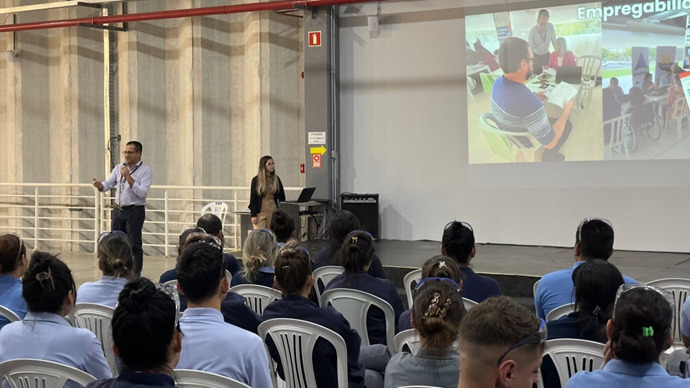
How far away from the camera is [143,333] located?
6.95 feet

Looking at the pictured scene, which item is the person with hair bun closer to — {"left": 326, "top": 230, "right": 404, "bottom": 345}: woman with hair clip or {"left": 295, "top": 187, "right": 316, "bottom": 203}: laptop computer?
{"left": 326, "top": 230, "right": 404, "bottom": 345}: woman with hair clip

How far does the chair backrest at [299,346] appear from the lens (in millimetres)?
3338

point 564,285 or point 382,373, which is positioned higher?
point 564,285

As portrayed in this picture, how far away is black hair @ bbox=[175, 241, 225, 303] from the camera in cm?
304

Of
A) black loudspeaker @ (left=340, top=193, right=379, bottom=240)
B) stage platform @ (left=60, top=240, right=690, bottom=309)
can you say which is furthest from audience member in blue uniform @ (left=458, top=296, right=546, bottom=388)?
black loudspeaker @ (left=340, top=193, right=379, bottom=240)

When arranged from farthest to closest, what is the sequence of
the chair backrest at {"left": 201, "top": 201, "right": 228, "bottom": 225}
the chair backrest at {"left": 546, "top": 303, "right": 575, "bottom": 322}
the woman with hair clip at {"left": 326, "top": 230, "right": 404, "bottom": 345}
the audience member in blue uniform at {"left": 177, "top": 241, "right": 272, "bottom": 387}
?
the chair backrest at {"left": 201, "top": 201, "right": 228, "bottom": 225} → the woman with hair clip at {"left": 326, "top": 230, "right": 404, "bottom": 345} → the chair backrest at {"left": 546, "top": 303, "right": 575, "bottom": 322} → the audience member in blue uniform at {"left": 177, "top": 241, "right": 272, "bottom": 387}

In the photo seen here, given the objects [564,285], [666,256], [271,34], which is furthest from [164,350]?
[271,34]

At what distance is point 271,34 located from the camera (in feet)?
36.6

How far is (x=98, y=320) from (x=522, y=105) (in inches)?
262

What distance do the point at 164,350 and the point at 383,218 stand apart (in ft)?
27.8

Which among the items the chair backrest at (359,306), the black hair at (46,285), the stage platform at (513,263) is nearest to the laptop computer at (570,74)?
the stage platform at (513,263)

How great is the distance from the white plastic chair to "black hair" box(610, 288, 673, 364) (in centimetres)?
72

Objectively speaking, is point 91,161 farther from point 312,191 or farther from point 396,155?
point 396,155

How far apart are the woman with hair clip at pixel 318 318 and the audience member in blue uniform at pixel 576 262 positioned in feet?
2.84
